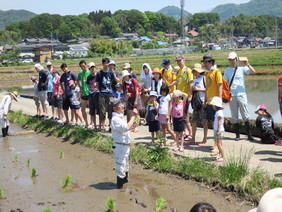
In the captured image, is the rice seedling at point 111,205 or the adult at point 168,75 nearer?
the rice seedling at point 111,205

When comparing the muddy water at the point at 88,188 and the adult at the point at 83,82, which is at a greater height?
the adult at the point at 83,82

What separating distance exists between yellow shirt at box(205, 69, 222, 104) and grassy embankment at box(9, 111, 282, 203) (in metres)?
1.28

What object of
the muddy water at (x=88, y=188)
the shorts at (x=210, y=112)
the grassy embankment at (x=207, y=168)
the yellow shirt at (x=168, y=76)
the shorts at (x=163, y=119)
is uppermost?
the yellow shirt at (x=168, y=76)

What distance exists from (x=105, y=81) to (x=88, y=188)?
3633 mm

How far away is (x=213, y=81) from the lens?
7.62 metres

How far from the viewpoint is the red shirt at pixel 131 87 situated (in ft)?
30.2

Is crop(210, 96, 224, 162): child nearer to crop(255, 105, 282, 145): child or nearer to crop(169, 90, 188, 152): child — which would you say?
crop(169, 90, 188, 152): child

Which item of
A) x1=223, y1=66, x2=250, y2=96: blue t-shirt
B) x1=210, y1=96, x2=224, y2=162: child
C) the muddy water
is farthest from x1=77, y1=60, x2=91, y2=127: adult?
x1=210, y1=96, x2=224, y2=162: child

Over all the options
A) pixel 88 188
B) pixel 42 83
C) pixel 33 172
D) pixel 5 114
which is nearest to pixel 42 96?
pixel 42 83

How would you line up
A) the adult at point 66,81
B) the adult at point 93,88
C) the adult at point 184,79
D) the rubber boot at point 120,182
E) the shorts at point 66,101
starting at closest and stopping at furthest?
the rubber boot at point 120,182, the adult at point 184,79, the adult at point 93,88, the adult at point 66,81, the shorts at point 66,101

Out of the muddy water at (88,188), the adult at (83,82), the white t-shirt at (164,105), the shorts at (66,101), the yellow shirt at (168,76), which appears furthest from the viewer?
the shorts at (66,101)

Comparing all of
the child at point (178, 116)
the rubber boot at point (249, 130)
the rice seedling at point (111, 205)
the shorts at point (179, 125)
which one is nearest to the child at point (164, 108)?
the child at point (178, 116)

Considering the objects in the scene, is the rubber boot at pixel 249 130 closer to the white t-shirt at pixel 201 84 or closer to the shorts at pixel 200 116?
the shorts at pixel 200 116

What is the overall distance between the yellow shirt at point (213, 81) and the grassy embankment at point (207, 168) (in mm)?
1284
